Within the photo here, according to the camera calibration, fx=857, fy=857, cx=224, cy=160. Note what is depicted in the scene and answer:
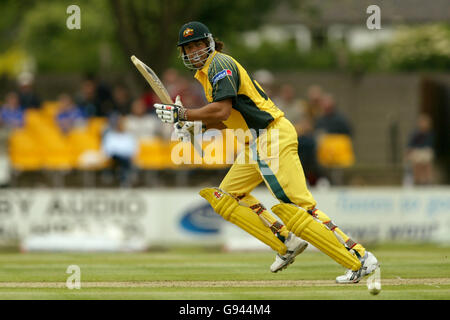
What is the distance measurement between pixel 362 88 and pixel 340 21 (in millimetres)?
16028

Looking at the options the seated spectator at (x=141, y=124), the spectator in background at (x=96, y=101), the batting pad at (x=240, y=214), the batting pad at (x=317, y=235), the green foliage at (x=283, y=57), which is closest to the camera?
the batting pad at (x=317, y=235)

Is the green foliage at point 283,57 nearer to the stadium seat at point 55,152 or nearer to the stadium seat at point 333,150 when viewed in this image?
the stadium seat at point 333,150

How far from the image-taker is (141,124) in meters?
16.3

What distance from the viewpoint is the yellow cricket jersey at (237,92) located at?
7719mm

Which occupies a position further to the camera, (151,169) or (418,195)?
(151,169)

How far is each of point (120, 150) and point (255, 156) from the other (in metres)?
8.09

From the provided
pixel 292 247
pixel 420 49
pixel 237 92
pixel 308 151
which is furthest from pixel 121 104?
pixel 420 49

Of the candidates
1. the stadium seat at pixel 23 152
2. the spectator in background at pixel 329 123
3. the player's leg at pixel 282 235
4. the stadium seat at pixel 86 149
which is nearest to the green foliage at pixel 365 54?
the spectator in background at pixel 329 123

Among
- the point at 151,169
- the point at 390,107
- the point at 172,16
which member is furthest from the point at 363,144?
the point at 151,169

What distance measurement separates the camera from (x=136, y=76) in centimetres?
1975

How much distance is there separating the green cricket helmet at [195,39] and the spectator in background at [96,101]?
929 centimetres

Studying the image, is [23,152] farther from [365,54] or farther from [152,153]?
[365,54]

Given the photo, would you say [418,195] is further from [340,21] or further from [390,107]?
[340,21]

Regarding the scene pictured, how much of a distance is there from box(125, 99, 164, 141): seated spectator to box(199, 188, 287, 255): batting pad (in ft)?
26.7
